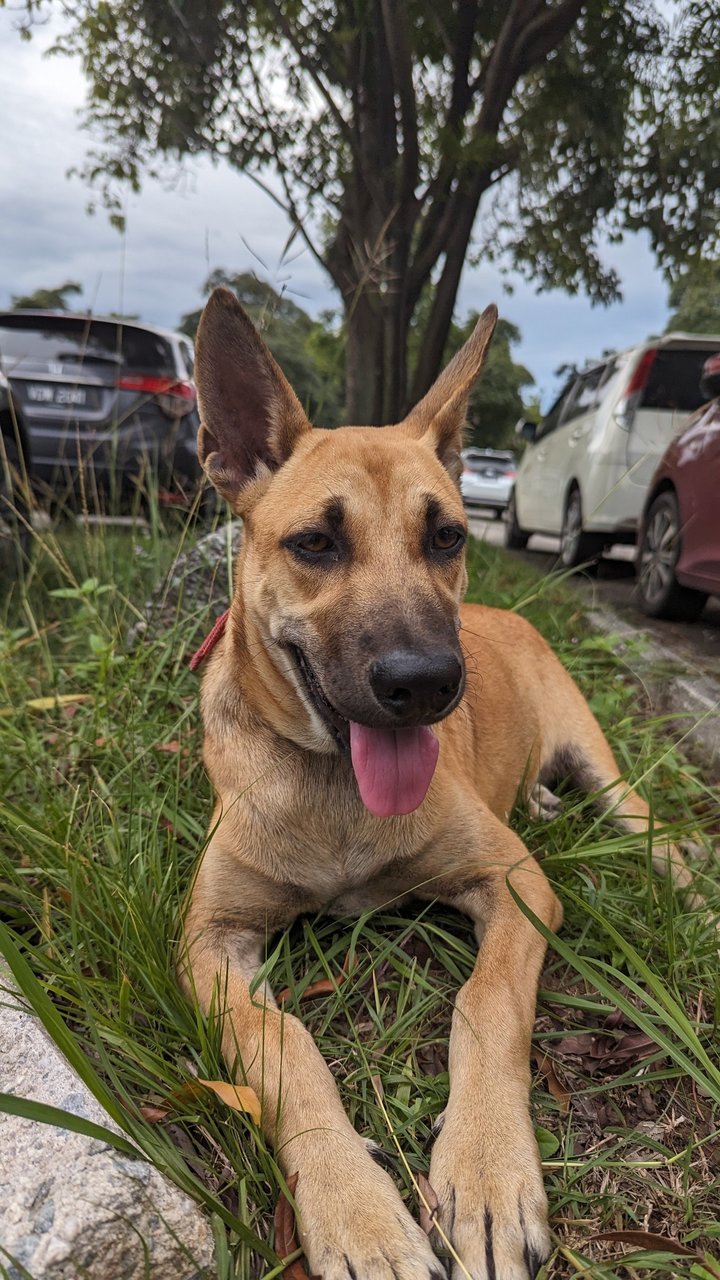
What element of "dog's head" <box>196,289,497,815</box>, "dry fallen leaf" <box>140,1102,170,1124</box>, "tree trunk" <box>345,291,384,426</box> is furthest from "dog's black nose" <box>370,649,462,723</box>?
"tree trunk" <box>345,291,384,426</box>

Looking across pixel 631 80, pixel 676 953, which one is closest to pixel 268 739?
pixel 676 953

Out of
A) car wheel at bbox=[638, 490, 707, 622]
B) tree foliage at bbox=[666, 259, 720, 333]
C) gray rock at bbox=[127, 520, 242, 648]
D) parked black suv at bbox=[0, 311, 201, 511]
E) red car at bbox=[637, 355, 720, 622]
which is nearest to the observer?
A: gray rock at bbox=[127, 520, 242, 648]

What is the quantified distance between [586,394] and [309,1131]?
848 centimetres

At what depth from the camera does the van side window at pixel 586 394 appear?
27.7 feet

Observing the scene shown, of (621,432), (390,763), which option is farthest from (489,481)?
(390,763)

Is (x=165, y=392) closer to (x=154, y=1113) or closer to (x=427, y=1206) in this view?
(x=154, y=1113)

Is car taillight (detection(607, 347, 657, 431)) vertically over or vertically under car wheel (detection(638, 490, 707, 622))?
over

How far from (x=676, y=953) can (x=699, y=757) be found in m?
1.66

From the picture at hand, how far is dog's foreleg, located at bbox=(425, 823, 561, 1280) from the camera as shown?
4.91 feet

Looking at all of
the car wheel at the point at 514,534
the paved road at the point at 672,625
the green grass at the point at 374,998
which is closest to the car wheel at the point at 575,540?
the paved road at the point at 672,625

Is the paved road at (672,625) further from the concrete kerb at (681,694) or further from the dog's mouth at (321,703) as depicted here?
the dog's mouth at (321,703)

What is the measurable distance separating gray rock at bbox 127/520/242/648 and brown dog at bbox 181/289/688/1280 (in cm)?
139

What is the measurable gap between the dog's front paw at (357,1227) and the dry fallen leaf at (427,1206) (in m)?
0.05

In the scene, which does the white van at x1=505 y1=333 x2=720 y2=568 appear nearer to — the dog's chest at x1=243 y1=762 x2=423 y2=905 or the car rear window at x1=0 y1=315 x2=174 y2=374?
the car rear window at x1=0 y1=315 x2=174 y2=374
